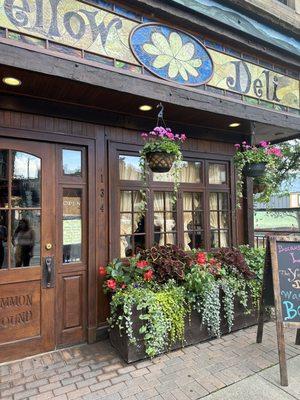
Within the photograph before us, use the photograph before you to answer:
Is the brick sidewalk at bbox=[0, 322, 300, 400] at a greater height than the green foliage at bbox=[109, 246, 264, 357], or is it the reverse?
the green foliage at bbox=[109, 246, 264, 357]

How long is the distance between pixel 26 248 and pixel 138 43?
8.88 ft

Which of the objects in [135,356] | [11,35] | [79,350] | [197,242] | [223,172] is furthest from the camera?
[223,172]

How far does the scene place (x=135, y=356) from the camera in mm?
3094

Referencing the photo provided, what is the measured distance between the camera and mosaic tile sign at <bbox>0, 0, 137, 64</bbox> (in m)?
2.76

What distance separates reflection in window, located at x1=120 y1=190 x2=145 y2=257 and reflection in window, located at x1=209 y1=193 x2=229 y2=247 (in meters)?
1.32

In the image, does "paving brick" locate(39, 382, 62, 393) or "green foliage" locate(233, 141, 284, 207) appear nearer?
"paving brick" locate(39, 382, 62, 393)

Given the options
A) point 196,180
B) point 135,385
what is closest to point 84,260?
point 135,385

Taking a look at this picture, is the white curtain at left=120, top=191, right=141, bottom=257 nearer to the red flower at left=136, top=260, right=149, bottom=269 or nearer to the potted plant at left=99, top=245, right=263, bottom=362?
the potted plant at left=99, top=245, right=263, bottom=362

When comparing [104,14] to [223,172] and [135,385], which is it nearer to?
[223,172]

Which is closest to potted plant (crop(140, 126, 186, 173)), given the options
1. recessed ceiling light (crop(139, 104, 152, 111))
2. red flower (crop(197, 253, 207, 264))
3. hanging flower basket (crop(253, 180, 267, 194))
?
recessed ceiling light (crop(139, 104, 152, 111))

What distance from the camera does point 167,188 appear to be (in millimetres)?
4293

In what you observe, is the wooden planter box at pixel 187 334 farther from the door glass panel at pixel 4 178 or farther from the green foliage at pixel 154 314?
the door glass panel at pixel 4 178

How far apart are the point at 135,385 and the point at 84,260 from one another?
4.91ft

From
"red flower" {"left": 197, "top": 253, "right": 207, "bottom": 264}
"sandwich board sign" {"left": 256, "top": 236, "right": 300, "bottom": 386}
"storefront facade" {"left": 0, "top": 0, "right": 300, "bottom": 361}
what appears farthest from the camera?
"red flower" {"left": 197, "top": 253, "right": 207, "bottom": 264}
